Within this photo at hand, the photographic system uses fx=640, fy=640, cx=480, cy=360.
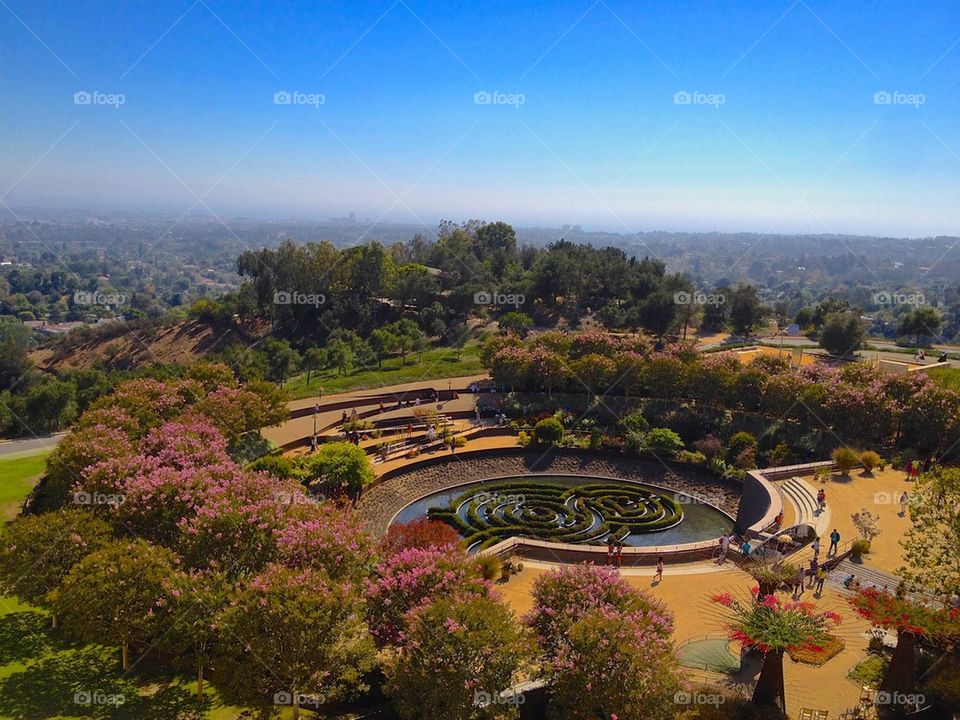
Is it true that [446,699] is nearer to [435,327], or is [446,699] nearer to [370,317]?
[435,327]

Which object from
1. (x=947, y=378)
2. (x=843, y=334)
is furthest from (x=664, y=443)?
(x=843, y=334)

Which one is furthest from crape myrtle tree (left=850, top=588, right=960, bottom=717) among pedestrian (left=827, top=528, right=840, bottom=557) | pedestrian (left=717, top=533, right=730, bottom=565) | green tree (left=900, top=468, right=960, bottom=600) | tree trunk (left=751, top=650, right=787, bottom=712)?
pedestrian (left=717, top=533, right=730, bottom=565)

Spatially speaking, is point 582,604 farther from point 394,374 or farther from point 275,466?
point 394,374

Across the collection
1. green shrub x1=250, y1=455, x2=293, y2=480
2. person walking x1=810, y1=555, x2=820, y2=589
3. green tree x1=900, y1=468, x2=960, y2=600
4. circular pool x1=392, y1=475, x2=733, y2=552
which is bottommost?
circular pool x1=392, y1=475, x2=733, y2=552

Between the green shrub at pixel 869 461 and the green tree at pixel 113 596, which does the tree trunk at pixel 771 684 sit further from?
the green shrub at pixel 869 461

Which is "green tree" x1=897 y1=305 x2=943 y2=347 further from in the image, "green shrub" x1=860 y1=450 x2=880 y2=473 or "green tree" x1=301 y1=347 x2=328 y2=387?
"green tree" x1=301 y1=347 x2=328 y2=387

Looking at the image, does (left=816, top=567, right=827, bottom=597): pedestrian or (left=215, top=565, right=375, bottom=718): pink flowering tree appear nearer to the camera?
(left=215, top=565, right=375, bottom=718): pink flowering tree
